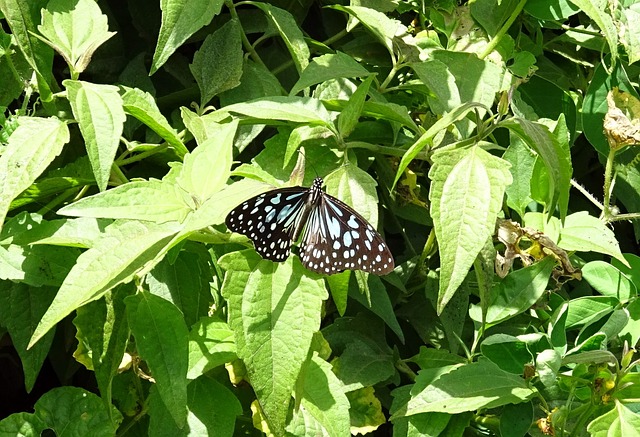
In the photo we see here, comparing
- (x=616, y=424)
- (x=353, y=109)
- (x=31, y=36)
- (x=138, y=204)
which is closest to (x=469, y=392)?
(x=616, y=424)

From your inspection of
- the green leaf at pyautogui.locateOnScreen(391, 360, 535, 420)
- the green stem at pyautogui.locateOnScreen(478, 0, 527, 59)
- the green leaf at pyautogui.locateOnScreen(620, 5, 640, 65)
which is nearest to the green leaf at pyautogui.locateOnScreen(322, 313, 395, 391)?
the green leaf at pyautogui.locateOnScreen(391, 360, 535, 420)

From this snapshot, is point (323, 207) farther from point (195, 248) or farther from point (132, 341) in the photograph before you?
point (132, 341)

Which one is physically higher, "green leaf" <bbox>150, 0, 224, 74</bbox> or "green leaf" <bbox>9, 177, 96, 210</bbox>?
"green leaf" <bbox>150, 0, 224, 74</bbox>

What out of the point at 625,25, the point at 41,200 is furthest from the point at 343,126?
the point at 625,25

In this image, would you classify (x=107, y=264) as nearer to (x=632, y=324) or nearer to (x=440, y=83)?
(x=440, y=83)

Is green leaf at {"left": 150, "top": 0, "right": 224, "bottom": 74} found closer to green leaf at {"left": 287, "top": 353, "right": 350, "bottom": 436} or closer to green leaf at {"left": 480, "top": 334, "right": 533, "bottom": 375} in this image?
green leaf at {"left": 287, "top": 353, "right": 350, "bottom": 436}

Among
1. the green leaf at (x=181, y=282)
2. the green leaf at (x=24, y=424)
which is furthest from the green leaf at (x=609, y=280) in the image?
the green leaf at (x=24, y=424)
